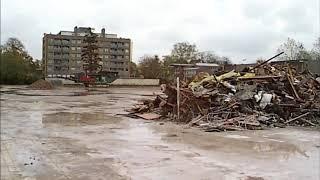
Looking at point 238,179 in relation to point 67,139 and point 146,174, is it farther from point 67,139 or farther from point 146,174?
point 67,139

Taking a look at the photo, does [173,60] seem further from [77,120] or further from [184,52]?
[77,120]

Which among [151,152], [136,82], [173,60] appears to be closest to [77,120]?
[151,152]

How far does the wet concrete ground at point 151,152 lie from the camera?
7602 millimetres

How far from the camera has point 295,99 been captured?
1739cm

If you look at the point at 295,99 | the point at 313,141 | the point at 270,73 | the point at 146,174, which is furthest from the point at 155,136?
the point at 270,73

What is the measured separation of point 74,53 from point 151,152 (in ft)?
263

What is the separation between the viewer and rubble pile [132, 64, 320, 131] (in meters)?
15.7

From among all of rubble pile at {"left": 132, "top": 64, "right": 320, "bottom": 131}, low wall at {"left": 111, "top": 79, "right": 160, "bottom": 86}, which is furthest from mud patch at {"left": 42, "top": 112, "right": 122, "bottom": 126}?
low wall at {"left": 111, "top": 79, "right": 160, "bottom": 86}

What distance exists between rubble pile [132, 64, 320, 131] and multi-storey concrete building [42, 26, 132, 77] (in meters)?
56.7

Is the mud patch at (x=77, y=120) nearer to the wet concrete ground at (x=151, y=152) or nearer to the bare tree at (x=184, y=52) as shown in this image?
the wet concrete ground at (x=151, y=152)

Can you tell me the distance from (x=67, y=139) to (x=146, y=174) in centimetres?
502

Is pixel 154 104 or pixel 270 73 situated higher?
pixel 270 73

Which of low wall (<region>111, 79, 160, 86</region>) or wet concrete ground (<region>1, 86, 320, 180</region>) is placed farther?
low wall (<region>111, 79, 160, 86</region>)

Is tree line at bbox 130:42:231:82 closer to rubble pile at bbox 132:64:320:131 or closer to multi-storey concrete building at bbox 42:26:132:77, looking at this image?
multi-storey concrete building at bbox 42:26:132:77
